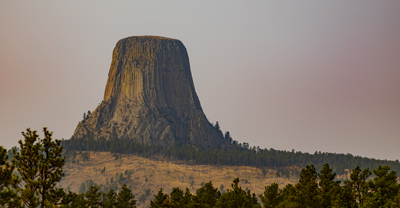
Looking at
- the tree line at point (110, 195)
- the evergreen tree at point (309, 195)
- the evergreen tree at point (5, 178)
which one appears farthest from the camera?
the evergreen tree at point (309, 195)

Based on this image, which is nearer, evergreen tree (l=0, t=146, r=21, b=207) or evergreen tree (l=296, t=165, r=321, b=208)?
evergreen tree (l=0, t=146, r=21, b=207)

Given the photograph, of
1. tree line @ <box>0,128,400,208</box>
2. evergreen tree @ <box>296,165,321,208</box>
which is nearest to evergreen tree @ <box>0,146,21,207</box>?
tree line @ <box>0,128,400,208</box>

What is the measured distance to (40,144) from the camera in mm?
43312

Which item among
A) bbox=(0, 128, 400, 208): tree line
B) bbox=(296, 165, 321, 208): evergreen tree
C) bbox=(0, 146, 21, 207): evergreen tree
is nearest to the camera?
bbox=(0, 146, 21, 207): evergreen tree

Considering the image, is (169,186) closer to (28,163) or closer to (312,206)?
(312,206)

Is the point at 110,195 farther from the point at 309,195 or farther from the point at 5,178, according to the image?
the point at 5,178

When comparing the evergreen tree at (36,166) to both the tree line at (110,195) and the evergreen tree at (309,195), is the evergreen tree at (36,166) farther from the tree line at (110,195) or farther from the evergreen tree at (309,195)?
the evergreen tree at (309,195)

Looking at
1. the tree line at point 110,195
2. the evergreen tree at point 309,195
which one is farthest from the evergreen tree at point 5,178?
the evergreen tree at point 309,195

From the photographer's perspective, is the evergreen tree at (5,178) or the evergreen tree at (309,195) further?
the evergreen tree at (309,195)

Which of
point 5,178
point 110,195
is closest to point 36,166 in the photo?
point 5,178

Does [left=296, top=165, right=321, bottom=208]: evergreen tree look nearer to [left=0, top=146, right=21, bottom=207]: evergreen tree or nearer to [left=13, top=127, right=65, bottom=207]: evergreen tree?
[left=13, top=127, right=65, bottom=207]: evergreen tree

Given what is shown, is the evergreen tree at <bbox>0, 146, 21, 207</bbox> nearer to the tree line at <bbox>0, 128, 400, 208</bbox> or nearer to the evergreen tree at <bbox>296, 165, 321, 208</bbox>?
the tree line at <bbox>0, 128, 400, 208</bbox>

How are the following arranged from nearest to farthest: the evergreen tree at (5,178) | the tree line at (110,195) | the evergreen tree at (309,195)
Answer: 1. the evergreen tree at (5,178)
2. the tree line at (110,195)
3. the evergreen tree at (309,195)

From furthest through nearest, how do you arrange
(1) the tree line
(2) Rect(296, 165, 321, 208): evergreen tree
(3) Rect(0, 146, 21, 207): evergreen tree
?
(2) Rect(296, 165, 321, 208): evergreen tree, (1) the tree line, (3) Rect(0, 146, 21, 207): evergreen tree
